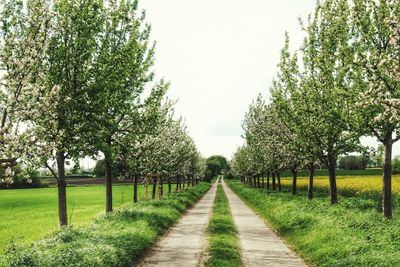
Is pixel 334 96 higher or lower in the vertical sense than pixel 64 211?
higher

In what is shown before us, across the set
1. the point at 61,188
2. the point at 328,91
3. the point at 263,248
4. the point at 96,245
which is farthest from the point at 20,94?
the point at 328,91

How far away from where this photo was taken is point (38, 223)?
28.0m

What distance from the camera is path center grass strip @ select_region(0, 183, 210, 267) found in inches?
489

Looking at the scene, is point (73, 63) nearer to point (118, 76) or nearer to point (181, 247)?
point (118, 76)

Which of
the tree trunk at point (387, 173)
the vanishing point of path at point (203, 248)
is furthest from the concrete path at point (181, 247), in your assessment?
the tree trunk at point (387, 173)

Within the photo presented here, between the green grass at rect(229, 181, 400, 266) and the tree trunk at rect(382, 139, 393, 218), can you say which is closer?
the green grass at rect(229, 181, 400, 266)

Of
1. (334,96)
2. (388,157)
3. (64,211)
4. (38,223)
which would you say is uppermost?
(334,96)

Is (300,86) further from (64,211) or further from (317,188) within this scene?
(317,188)

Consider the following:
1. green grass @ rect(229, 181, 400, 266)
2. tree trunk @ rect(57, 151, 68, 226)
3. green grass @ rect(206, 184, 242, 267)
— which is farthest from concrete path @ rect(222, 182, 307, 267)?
tree trunk @ rect(57, 151, 68, 226)

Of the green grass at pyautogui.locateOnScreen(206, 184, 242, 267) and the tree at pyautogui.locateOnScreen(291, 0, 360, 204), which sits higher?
the tree at pyautogui.locateOnScreen(291, 0, 360, 204)

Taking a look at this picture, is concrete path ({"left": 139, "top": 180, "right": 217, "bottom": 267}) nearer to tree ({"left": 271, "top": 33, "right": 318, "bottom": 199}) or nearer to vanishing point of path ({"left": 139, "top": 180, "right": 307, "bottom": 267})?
vanishing point of path ({"left": 139, "top": 180, "right": 307, "bottom": 267})

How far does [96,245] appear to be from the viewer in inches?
572

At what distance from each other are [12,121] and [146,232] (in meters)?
10.6

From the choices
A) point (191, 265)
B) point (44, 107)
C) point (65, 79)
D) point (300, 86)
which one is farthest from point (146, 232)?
point (300, 86)
